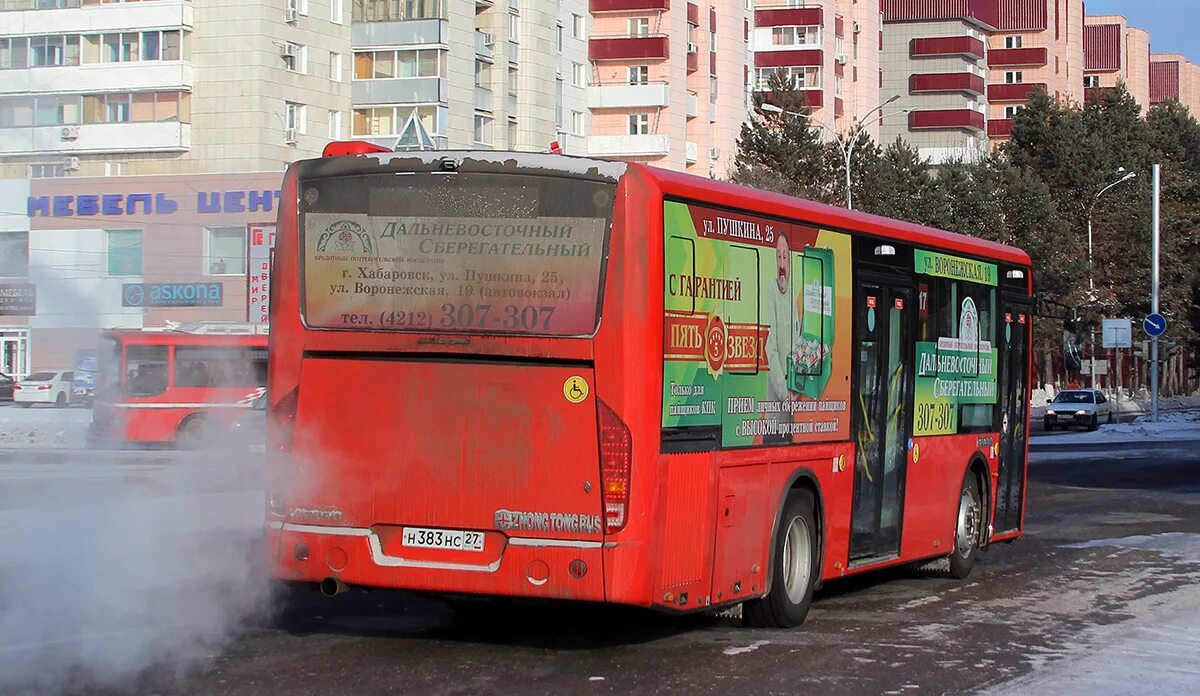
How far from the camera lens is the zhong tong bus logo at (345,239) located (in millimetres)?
10188

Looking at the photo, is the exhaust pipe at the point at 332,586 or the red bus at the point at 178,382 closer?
the exhaust pipe at the point at 332,586

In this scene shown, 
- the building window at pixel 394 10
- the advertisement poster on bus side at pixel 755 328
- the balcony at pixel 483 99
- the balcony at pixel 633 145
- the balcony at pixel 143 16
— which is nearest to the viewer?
the advertisement poster on bus side at pixel 755 328

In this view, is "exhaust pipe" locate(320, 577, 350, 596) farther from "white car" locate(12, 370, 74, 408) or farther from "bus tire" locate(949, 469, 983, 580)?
"bus tire" locate(949, 469, 983, 580)

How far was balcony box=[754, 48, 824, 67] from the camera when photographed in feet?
313

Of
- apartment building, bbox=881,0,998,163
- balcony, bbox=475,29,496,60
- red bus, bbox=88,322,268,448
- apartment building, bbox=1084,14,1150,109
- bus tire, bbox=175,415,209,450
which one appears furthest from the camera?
apartment building, bbox=1084,14,1150,109

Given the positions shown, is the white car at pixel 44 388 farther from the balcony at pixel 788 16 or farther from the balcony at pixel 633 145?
the balcony at pixel 788 16

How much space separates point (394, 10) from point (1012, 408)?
174 ft

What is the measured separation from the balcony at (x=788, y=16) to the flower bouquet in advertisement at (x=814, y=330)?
85634mm

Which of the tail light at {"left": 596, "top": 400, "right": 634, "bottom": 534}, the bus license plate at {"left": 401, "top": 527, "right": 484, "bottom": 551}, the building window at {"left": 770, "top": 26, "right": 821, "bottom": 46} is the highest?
the building window at {"left": 770, "top": 26, "right": 821, "bottom": 46}

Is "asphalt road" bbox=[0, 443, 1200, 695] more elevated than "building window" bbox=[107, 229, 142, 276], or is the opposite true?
"building window" bbox=[107, 229, 142, 276]

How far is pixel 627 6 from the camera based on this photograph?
8162 centimetres

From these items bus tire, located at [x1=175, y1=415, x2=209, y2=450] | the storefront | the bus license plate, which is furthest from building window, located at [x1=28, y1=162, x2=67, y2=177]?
bus tire, located at [x1=175, y1=415, x2=209, y2=450]

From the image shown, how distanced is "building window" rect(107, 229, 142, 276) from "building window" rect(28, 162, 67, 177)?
1710 millimetres

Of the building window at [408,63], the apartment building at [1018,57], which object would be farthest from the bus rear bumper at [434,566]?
the apartment building at [1018,57]
